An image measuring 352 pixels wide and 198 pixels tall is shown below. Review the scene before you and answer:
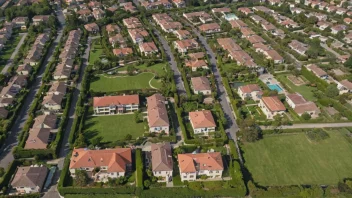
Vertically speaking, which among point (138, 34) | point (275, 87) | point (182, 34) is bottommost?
point (275, 87)

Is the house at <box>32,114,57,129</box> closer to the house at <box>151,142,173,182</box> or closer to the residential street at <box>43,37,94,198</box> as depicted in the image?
the residential street at <box>43,37,94,198</box>

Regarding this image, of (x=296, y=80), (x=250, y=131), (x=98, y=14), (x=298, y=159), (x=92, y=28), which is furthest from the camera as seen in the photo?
(x=98, y=14)

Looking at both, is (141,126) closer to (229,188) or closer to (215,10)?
(229,188)

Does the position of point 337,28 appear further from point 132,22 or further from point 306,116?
point 132,22

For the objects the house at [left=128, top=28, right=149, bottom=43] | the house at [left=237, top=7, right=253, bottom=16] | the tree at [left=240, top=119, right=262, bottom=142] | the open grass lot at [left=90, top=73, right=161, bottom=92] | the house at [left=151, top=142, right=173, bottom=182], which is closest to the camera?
the house at [left=151, top=142, right=173, bottom=182]

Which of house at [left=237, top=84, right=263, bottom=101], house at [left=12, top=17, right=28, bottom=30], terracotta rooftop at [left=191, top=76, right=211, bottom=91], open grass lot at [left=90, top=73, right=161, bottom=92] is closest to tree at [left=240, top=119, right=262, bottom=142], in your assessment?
house at [left=237, top=84, right=263, bottom=101]

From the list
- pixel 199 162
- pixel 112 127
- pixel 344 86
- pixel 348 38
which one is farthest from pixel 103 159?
pixel 348 38
